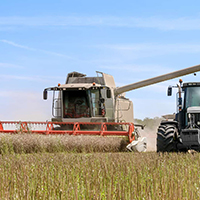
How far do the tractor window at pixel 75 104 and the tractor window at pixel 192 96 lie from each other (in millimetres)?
4510

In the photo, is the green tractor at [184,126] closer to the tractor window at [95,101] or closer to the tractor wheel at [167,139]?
the tractor wheel at [167,139]

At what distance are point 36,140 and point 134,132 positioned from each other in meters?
2.56

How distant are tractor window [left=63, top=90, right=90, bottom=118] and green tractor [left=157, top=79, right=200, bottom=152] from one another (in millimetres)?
4060

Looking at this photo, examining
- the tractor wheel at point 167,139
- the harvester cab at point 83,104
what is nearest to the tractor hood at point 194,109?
the tractor wheel at point 167,139

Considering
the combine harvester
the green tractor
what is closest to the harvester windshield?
the combine harvester

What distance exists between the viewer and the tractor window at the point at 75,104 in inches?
513

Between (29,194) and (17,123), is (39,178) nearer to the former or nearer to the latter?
(29,194)

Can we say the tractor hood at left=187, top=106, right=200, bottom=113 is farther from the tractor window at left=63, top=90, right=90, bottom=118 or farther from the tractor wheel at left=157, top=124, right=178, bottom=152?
the tractor window at left=63, top=90, right=90, bottom=118

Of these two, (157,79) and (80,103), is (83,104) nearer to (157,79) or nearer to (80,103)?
(80,103)

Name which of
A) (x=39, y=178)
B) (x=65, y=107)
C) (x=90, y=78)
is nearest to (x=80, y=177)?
(x=39, y=178)

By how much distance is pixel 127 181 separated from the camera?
4.43 metres

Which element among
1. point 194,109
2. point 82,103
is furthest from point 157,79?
point 194,109

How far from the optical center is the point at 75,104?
13.2 meters

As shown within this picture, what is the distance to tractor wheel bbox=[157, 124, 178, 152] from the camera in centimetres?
847
